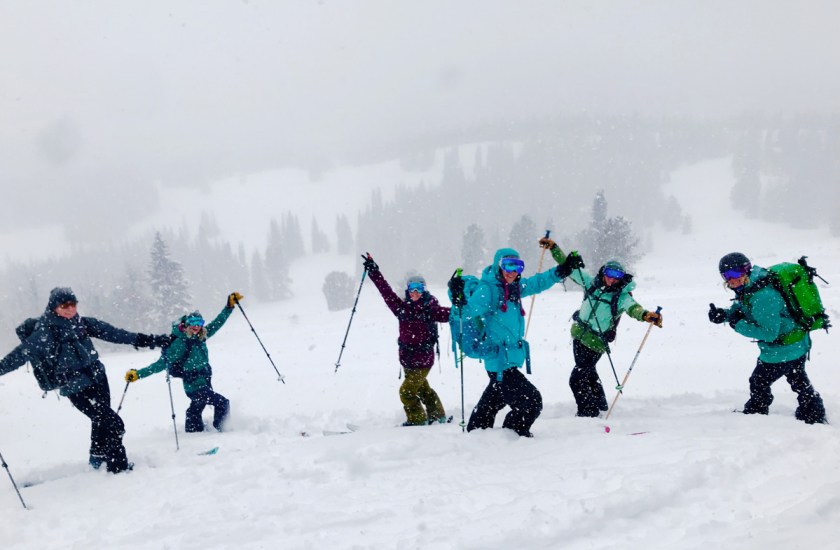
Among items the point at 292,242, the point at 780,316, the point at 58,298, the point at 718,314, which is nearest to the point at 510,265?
the point at 718,314

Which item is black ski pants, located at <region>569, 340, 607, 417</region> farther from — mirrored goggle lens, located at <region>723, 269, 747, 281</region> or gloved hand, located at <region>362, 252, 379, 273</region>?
gloved hand, located at <region>362, 252, 379, 273</region>

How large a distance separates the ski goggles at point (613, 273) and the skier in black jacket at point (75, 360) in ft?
24.8

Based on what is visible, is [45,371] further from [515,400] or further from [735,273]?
[735,273]

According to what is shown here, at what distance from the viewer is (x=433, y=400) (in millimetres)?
7516

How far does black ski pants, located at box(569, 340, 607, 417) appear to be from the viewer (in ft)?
24.0

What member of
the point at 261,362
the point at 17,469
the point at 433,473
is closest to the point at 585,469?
the point at 433,473

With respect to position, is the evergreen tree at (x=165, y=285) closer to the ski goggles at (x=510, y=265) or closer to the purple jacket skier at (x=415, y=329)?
the purple jacket skier at (x=415, y=329)

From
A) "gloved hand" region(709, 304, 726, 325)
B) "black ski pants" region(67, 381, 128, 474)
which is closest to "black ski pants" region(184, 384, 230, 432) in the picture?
"black ski pants" region(67, 381, 128, 474)

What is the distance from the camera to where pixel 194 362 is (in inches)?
329

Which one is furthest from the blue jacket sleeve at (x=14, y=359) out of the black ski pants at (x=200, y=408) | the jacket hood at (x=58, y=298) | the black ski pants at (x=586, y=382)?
the black ski pants at (x=586, y=382)

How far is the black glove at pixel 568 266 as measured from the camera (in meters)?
6.46

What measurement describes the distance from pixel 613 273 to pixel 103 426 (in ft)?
25.9

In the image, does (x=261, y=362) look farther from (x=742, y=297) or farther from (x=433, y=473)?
(x=742, y=297)

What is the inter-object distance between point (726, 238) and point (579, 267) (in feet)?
459
